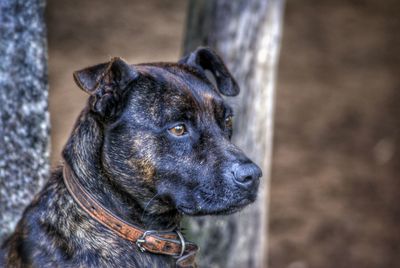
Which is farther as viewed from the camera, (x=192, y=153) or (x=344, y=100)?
(x=344, y=100)

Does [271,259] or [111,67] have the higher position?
[111,67]

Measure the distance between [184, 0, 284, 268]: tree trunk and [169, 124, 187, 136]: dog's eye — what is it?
6.13ft

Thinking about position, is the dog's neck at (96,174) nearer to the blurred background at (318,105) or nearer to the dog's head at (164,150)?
the dog's head at (164,150)

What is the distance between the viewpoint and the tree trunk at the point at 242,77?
5.64 metres

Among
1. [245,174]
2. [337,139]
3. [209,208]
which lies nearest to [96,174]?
[209,208]

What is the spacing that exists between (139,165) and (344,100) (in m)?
7.45

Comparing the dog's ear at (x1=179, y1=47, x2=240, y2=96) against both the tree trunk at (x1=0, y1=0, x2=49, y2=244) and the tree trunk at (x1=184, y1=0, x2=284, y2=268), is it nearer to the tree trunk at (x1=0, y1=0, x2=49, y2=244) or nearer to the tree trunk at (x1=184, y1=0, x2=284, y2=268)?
the tree trunk at (x1=0, y1=0, x2=49, y2=244)

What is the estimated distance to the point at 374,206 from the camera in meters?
9.70

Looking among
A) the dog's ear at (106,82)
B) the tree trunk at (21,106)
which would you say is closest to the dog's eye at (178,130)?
the dog's ear at (106,82)

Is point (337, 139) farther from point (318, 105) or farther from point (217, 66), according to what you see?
point (217, 66)

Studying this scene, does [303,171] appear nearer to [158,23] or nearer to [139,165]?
[158,23]

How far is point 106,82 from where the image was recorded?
12.3 feet

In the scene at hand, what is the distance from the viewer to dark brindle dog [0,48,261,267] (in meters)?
3.74

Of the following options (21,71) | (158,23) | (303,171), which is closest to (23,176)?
(21,71)
